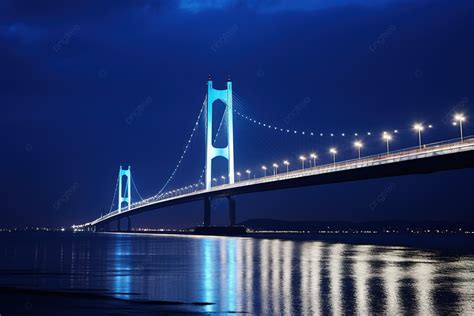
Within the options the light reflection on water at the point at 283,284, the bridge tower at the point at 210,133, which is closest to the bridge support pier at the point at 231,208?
the bridge tower at the point at 210,133

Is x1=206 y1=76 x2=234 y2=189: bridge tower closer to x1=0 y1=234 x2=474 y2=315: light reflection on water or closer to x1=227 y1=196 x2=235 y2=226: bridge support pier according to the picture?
x1=227 y1=196 x2=235 y2=226: bridge support pier

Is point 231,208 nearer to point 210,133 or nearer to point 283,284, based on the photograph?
point 210,133

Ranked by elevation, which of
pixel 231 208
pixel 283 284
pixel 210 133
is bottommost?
pixel 283 284

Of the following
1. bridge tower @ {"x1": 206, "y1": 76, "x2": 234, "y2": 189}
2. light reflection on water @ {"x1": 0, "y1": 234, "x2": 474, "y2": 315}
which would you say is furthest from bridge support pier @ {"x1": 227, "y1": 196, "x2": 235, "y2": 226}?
light reflection on water @ {"x1": 0, "y1": 234, "x2": 474, "y2": 315}

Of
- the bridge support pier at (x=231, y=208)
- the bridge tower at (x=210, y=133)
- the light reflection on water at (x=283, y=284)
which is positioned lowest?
the light reflection on water at (x=283, y=284)

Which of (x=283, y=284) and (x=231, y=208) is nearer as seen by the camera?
(x=283, y=284)

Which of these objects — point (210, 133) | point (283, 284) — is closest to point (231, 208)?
point (210, 133)

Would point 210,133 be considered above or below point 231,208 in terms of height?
above

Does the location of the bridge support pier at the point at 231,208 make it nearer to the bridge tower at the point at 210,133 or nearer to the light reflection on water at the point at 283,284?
the bridge tower at the point at 210,133

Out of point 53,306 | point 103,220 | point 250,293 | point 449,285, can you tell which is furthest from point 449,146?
point 103,220

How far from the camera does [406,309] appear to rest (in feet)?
41.5

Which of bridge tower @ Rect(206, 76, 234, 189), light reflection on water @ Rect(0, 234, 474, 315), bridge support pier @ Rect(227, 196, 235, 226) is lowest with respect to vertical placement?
light reflection on water @ Rect(0, 234, 474, 315)

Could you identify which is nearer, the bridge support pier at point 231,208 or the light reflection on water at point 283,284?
the light reflection on water at point 283,284

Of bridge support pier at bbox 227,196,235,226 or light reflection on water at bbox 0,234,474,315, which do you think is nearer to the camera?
light reflection on water at bbox 0,234,474,315
